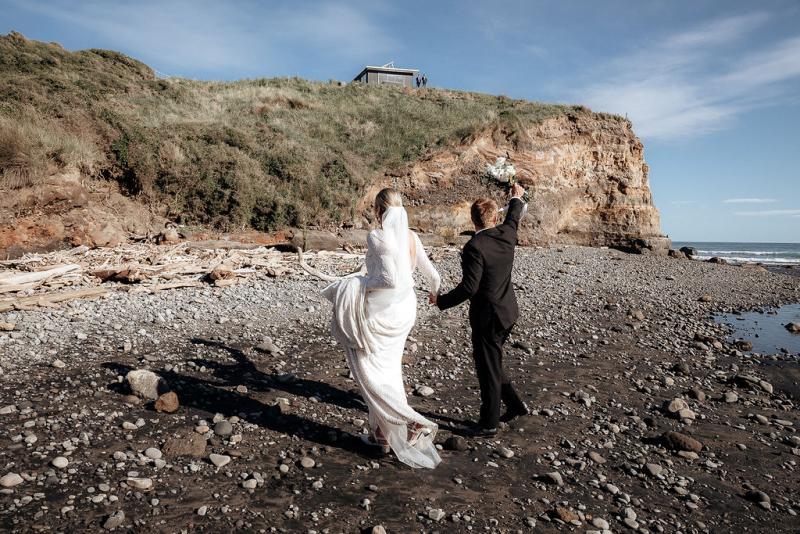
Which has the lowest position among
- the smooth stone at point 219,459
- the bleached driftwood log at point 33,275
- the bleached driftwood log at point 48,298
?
the smooth stone at point 219,459

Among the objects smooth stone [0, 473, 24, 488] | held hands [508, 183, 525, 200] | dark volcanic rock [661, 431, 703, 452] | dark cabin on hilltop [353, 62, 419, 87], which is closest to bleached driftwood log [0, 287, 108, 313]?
smooth stone [0, 473, 24, 488]

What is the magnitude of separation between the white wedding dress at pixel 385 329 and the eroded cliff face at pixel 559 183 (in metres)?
16.9

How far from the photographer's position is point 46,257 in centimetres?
1143

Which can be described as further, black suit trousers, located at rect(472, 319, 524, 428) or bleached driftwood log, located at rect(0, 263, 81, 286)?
bleached driftwood log, located at rect(0, 263, 81, 286)

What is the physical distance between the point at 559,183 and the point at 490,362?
24316 mm

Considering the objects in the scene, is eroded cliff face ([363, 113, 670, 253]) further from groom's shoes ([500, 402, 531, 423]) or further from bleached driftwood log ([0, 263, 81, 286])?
groom's shoes ([500, 402, 531, 423])

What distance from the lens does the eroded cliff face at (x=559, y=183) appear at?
894 inches

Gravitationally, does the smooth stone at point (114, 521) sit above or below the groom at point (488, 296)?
below

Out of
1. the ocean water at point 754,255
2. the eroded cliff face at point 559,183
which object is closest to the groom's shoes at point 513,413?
the eroded cliff face at point 559,183

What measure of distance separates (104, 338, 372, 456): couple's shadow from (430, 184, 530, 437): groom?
1.36m

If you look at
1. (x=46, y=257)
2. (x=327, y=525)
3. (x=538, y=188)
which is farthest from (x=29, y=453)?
(x=538, y=188)

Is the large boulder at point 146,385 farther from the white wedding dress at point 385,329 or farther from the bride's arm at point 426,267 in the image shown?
the bride's arm at point 426,267

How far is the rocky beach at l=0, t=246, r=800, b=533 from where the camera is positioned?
3.49 m

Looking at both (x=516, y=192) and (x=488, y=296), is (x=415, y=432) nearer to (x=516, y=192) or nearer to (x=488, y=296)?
(x=488, y=296)
